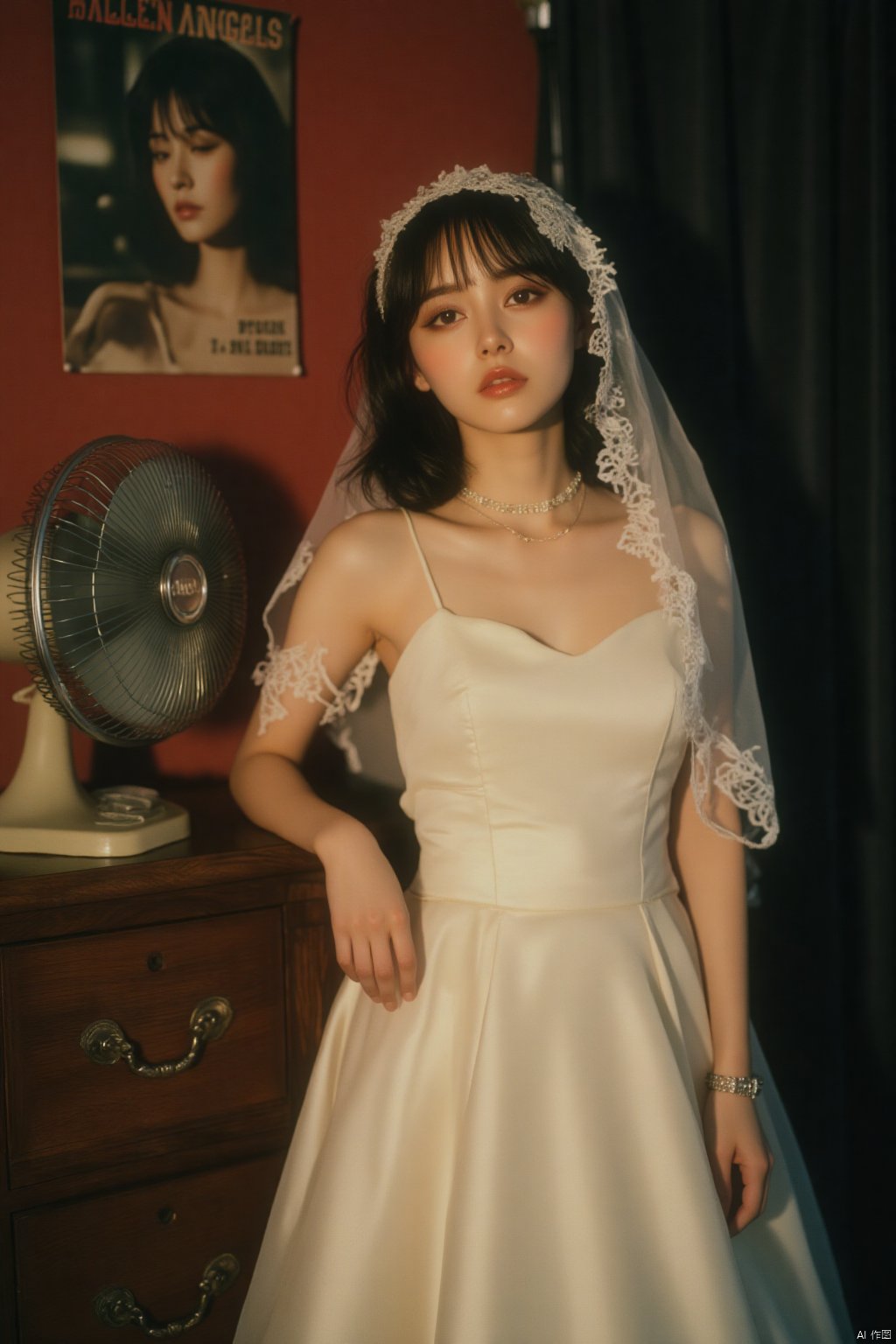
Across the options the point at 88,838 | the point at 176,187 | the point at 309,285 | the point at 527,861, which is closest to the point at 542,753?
the point at 527,861

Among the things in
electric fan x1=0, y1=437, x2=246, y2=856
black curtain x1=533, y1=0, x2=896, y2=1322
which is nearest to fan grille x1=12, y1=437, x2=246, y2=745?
electric fan x1=0, y1=437, x2=246, y2=856

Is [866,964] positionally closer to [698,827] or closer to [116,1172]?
[698,827]

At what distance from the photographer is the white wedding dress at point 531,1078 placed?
1.44m

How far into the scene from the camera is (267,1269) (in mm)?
1607

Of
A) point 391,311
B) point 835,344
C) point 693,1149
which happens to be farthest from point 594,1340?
point 835,344

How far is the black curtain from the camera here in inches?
→ 90.7

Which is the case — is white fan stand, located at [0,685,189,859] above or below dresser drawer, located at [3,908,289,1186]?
above

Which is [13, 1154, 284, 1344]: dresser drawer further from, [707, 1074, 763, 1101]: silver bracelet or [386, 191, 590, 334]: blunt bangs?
[386, 191, 590, 334]: blunt bangs

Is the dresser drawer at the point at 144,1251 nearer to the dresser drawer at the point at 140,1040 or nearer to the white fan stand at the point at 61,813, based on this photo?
the dresser drawer at the point at 140,1040

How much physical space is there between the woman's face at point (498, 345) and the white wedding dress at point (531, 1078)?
33cm

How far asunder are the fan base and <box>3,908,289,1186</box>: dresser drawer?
12 centimetres

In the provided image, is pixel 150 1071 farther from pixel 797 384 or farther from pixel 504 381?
pixel 797 384

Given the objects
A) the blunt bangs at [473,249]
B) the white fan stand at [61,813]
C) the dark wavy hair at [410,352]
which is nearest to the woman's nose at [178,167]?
the dark wavy hair at [410,352]

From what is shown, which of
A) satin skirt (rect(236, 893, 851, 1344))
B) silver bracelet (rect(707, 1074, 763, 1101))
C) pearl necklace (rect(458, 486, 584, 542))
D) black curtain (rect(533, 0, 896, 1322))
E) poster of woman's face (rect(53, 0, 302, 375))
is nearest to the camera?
satin skirt (rect(236, 893, 851, 1344))
